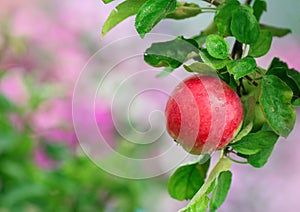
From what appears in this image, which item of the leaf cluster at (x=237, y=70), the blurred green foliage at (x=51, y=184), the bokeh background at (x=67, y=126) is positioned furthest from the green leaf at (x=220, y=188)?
the blurred green foliage at (x=51, y=184)

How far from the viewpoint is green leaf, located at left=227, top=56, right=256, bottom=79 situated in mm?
426

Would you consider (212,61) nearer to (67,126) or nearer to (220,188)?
(220,188)

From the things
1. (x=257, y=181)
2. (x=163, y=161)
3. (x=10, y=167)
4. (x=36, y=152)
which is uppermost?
(x=163, y=161)

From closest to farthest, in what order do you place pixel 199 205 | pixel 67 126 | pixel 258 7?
pixel 199 205, pixel 258 7, pixel 67 126

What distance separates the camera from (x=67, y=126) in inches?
53.6

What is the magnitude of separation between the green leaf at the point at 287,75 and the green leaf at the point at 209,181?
0.08 m

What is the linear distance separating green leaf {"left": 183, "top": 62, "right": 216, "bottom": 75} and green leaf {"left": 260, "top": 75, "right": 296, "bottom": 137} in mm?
39

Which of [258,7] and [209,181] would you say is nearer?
[209,181]

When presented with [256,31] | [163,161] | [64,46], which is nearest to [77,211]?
[64,46]

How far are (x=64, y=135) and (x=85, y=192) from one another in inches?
10.9

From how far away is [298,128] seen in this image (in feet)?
4.86

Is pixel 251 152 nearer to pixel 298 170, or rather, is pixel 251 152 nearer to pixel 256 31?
pixel 256 31

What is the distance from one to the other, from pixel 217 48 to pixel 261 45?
61 millimetres

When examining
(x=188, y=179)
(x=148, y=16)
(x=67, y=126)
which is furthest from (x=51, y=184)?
(x=148, y=16)
